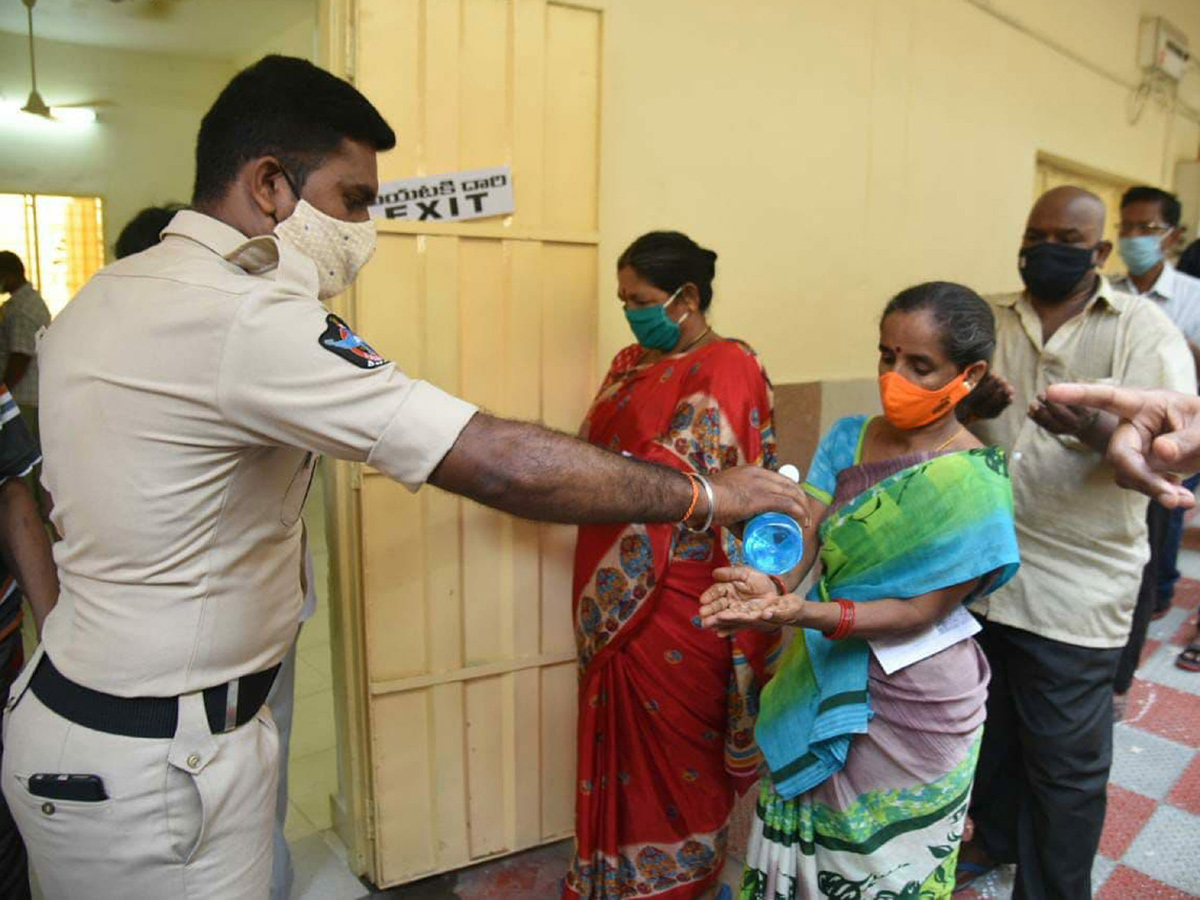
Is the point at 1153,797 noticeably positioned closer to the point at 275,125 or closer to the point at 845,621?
the point at 845,621

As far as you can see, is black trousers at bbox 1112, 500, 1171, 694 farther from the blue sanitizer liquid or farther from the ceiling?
the ceiling

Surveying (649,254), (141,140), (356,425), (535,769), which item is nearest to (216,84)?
(141,140)

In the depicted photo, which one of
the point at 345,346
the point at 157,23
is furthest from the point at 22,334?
the point at 345,346

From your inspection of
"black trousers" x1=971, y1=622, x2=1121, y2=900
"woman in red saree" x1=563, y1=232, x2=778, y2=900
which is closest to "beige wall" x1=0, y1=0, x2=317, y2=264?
"woman in red saree" x1=563, y1=232, x2=778, y2=900

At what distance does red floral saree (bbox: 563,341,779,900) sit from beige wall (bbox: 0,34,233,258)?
17.3ft

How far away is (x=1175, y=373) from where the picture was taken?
1.89 metres

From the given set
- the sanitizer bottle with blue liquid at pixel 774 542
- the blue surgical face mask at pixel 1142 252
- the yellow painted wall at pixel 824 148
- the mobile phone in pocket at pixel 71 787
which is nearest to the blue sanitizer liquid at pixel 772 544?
the sanitizer bottle with blue liquid at pixel 774 542

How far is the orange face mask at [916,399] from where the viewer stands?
1.60 m

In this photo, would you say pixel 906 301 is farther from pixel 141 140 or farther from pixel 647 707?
pixel 141 140

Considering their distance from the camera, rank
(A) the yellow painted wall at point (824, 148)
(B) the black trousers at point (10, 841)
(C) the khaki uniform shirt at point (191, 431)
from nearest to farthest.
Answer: (C) the khaki uniform shirt at point (191, 431) < (B) the black trousers at point (10, 841) < (A) the yellow painted wall at point (824, 148)

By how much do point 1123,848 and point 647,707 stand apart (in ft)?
5.08

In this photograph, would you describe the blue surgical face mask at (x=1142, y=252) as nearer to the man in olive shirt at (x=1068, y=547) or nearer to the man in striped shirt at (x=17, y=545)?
the man in olive shirt at (x=1068, y=547)

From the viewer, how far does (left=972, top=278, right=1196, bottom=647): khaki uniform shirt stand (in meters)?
1.94

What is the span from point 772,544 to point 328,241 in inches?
35.7
